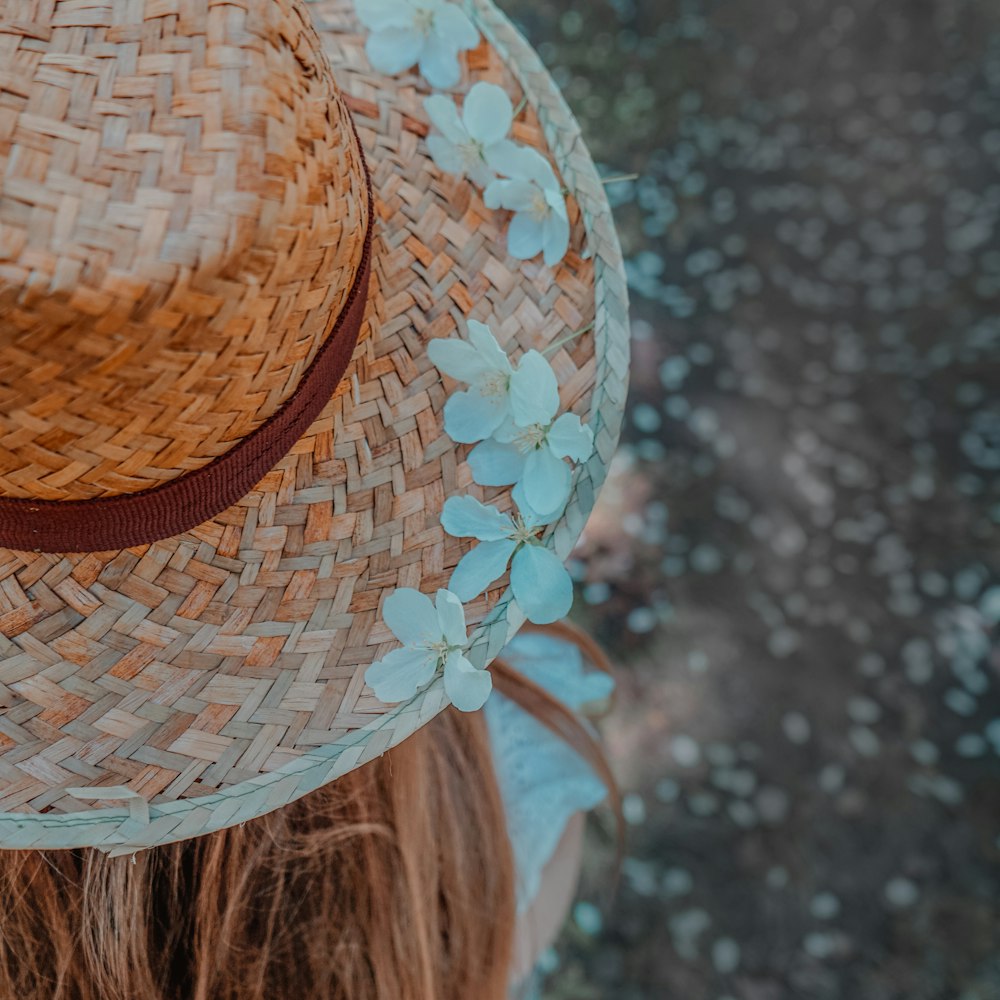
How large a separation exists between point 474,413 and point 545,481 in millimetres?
95

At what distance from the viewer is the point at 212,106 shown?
670mm

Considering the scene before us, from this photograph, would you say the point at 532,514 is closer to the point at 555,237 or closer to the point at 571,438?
the point at 571,438

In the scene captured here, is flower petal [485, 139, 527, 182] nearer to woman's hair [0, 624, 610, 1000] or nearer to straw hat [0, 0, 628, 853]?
straw hat [0, 0, 628, 853]

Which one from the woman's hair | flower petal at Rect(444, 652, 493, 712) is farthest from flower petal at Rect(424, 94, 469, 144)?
the woman's hair

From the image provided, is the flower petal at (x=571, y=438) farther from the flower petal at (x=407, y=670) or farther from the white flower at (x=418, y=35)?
the white flower at (x=418, y=35)

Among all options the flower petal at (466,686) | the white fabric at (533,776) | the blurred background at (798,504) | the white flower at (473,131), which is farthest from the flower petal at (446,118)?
the blurred background at (798,504)

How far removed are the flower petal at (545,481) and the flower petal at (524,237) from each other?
23 centimetres

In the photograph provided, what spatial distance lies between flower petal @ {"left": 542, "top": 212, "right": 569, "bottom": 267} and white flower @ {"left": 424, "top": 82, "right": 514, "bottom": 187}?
0.09 metres

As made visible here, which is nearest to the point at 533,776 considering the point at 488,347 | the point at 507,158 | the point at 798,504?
the point at 488,347

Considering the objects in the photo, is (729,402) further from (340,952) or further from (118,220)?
(118,220)

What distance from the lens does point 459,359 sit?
35.4 inches

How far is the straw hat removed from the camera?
0.65 m

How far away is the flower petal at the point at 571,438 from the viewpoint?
0.86 meters

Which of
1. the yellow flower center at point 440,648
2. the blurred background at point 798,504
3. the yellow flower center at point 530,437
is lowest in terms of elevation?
the blurred background at point 798,504
